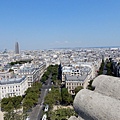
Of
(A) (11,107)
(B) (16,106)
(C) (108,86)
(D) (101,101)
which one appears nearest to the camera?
(D) (101,101)

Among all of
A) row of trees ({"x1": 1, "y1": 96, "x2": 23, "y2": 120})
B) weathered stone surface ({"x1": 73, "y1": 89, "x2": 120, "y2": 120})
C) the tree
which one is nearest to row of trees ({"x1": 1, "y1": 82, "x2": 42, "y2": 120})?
row of trees ({"x1": 1, "y1": 96, "x2": 23, "y2": 120})

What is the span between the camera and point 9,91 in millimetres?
39562

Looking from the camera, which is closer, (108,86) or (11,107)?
(108,86)

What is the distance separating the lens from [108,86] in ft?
21.3

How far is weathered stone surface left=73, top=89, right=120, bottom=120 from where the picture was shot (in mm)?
5395

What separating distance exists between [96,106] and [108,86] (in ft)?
3.14

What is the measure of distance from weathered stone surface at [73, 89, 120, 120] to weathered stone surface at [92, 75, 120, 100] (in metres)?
0.35

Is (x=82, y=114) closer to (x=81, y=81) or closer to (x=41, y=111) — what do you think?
(x=41, y=111)

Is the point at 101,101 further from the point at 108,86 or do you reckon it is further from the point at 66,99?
the point at 66,99

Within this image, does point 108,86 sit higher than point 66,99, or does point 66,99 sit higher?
point 108,86

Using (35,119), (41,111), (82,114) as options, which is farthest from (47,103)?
(82,114)

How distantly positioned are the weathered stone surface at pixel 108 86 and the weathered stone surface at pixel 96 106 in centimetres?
35

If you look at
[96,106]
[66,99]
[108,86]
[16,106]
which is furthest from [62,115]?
[96,106]

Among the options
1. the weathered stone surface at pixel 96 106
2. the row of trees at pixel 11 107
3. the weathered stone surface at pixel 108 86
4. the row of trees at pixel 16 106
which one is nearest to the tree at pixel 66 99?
the row of trees at pixel 16 106
